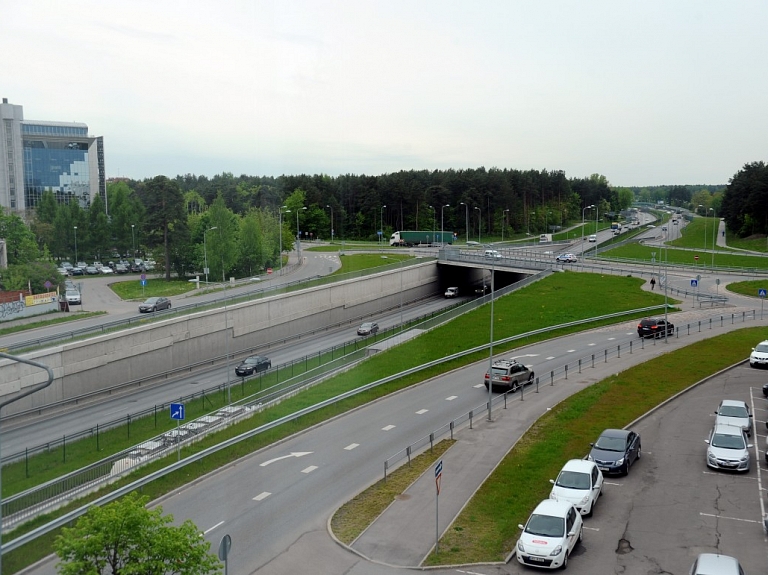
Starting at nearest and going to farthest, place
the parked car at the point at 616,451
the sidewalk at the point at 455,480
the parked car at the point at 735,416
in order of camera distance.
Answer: the sidewalk at the point at 455,480 → the parked car at the point at 616,451 → the parked car at the point at 735,416

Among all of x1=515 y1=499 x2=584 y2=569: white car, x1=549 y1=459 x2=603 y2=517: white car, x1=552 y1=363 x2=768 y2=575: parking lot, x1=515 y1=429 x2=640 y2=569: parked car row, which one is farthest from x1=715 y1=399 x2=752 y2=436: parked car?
x1=515 y1=499 x2=584 y2=569: white car

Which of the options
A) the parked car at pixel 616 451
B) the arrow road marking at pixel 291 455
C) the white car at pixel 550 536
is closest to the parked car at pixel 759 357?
the parked car at pixel 616 451

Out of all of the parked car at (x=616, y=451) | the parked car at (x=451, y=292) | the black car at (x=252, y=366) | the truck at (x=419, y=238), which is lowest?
the black car at (x=252, y=366)

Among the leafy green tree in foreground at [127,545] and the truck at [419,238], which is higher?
A: the truck at [419,238]

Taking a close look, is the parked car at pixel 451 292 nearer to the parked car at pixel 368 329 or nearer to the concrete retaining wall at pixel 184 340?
the concrete retaining wall at pixel 184 340

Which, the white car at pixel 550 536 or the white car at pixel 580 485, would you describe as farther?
the white car at pixel 580 485

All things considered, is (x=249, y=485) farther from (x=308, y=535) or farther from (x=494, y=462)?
(x=494, y=462)

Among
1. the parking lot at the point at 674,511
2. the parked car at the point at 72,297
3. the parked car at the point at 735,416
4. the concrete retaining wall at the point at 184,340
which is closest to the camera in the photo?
the parking lot at the point at 674,511
